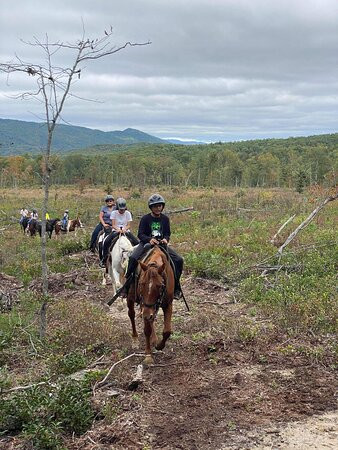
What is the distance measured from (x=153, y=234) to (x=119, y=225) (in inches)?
150

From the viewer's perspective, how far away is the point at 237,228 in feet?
68.1

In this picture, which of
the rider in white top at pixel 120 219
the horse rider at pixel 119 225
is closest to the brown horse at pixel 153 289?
the horse rider at pixel 119 225

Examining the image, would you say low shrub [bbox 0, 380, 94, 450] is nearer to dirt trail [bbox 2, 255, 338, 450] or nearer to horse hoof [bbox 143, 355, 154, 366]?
dirt trail [bbox 2, 255, 338, 450]

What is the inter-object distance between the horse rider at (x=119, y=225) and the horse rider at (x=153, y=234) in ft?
11.2

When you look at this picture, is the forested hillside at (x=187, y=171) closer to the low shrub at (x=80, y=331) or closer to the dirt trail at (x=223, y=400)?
the low shrub at (x=80, y=331)

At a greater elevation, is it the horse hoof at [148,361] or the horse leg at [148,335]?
the horse leg at [148,335]

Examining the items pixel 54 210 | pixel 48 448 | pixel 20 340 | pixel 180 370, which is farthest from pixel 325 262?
pixel 54 210

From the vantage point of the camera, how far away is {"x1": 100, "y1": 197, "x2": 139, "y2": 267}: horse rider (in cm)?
1116

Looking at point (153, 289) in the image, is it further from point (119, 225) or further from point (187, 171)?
point (187, 171)

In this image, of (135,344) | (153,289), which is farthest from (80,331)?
(153,289)

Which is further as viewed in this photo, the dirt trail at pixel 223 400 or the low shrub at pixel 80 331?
the low shrub at pixel 80 331

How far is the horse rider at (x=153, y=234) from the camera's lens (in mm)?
7477

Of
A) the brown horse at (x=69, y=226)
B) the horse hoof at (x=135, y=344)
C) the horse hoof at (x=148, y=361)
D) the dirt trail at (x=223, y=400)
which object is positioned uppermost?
the dirt trail at (x=223, y=400)

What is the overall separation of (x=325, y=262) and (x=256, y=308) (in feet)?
11.5
